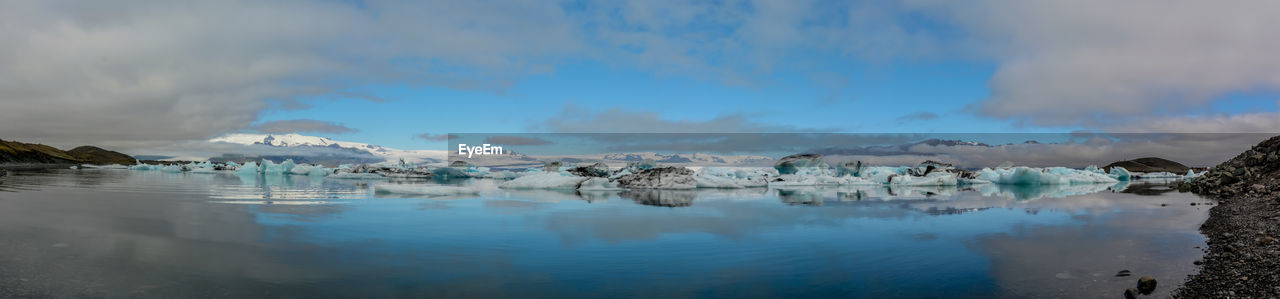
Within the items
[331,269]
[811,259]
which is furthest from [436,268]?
[811,259]

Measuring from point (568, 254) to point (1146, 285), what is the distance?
4.22 m

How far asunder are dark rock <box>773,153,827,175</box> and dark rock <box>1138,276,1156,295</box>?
106 feet

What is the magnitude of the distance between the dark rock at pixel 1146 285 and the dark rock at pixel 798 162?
32413 millimetres

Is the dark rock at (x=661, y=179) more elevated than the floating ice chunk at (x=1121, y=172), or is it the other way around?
the dark rock at (x=661, y=179)

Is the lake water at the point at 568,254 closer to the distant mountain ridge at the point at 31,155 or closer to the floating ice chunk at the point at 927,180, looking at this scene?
the floating ice chunk at the point at 927,180

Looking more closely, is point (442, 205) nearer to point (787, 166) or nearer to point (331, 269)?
point (331, 269)

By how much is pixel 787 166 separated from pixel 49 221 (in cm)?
3384

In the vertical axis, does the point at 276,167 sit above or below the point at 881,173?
above

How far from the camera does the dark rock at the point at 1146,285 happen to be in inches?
150

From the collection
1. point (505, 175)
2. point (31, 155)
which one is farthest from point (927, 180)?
point (31, 155)

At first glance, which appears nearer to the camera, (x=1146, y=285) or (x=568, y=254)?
(x=1146, y=285)

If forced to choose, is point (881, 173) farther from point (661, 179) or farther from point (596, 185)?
point (596, 185)

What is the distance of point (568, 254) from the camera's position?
5.28 meters

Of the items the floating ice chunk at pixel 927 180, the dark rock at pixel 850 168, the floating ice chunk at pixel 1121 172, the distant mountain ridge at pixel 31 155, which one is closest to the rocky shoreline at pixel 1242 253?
the floating ice chunk at pixel 927 180
